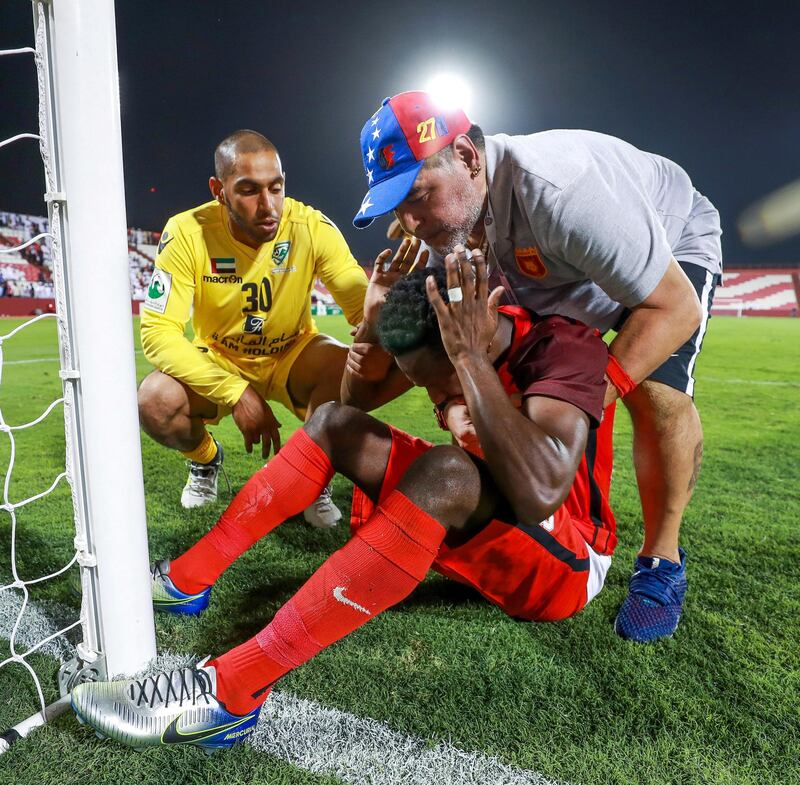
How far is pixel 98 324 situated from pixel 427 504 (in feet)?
2.61

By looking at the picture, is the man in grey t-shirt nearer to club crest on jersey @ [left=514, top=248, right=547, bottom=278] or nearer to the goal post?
club crest on jersey @ [left=514, top=248, right=547, bottom=278]

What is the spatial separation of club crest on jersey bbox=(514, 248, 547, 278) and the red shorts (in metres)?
0.66

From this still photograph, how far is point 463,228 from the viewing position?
1.92 metres

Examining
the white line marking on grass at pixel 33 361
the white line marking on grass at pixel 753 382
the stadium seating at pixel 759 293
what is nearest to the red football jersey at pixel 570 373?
the white line marking on grass at pixel 753 382

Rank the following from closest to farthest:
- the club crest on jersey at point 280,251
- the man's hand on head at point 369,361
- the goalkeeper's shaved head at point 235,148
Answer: the man's hand on head at point 369,361 → the goalkeeper's shaved head at point 235,148 → the club crest on jersey at point 280,251

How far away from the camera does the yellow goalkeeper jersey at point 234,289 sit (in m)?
2.70

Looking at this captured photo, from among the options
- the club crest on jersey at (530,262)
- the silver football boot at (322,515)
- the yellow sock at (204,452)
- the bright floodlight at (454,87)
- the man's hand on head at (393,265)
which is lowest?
the silver football boot at (322,515)

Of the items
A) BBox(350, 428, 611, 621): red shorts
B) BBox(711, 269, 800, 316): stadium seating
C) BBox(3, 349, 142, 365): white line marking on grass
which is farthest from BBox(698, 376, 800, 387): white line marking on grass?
BBox(711, 269, 800, 316): stadium seating

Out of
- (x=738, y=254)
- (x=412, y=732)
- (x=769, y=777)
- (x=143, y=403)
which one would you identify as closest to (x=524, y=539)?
(x=412, y=732)

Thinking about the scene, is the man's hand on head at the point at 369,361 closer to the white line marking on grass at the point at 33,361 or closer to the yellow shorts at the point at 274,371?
the yellow shorts at the point at 274,371

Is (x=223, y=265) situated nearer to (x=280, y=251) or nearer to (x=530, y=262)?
(x=280, y=251)

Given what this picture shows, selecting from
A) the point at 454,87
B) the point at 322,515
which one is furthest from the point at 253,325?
the point at 454,87

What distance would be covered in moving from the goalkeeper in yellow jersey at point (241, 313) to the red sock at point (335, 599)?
1.27m

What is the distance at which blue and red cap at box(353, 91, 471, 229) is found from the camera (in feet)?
5.97
